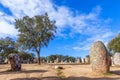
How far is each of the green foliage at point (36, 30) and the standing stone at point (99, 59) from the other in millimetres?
34012

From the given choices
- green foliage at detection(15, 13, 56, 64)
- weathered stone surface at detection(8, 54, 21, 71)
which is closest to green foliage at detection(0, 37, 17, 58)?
green foliage at detection(15, 13, 56, 64)

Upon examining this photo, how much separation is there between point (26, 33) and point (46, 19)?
628 cm

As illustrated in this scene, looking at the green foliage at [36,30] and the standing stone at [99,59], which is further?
the green foliage at [36,30]

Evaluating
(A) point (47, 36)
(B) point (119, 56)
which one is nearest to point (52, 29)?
(A) point (47, 36)

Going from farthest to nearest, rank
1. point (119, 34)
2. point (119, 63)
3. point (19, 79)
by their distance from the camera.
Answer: point (119, 34)
point (119, 63)
point (19, 79)

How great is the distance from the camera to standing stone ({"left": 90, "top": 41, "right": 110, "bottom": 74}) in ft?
96.7

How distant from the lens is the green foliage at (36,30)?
209 ft

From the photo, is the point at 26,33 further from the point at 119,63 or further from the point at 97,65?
the point at 97,65

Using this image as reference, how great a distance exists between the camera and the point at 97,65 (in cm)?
2967

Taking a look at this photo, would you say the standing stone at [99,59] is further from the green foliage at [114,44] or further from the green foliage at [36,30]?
the green foliage at [114,44]

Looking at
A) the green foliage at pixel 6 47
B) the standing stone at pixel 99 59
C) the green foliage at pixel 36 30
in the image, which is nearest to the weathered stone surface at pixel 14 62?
the standing stone at pixel 99 59

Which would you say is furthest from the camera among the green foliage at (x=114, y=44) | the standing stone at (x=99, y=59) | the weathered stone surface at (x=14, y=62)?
the green foliage at (x=114, y=44)

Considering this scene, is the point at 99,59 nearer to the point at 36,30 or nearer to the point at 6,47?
the point at 36,30

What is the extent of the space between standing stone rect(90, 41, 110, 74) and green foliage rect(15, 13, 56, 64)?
3401cm
